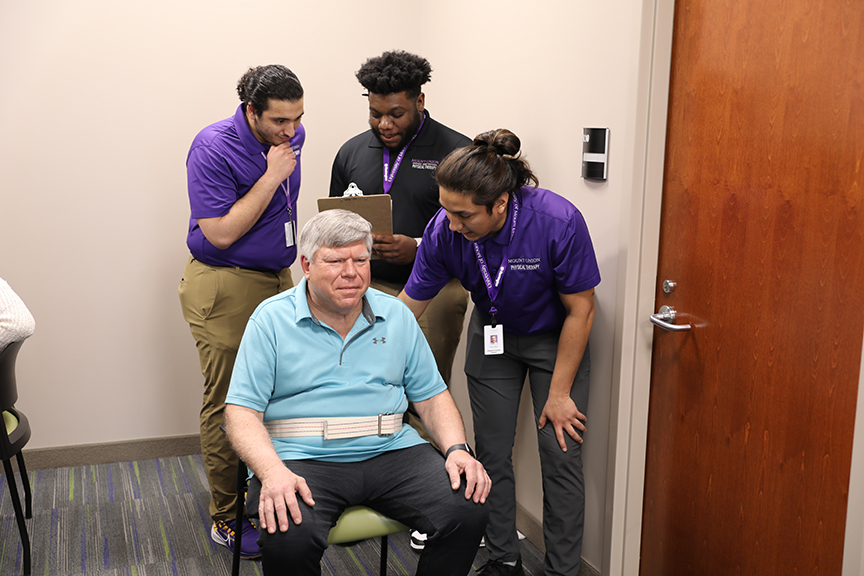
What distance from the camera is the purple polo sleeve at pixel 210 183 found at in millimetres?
2484

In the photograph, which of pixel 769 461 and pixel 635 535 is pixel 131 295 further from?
pixel 769 461

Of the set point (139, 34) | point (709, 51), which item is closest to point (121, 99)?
point (139, 34)

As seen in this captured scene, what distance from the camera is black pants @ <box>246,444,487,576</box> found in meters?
1.72

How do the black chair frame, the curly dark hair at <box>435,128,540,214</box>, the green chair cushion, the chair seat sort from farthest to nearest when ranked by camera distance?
the green chair cushion
the black chair frame
the curly dark hair at <box>435,128,540,214</box>
the chair seat

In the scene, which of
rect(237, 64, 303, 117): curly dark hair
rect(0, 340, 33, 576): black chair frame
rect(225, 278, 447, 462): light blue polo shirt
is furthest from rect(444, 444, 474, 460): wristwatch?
rect(0, 340, 33, 576): black chair frame

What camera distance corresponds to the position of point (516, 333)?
229 centimetres

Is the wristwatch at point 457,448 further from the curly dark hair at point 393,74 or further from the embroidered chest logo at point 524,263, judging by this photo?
the curly dark hair at point 393,74

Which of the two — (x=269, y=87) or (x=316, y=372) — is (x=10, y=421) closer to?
(x=316, y=372)

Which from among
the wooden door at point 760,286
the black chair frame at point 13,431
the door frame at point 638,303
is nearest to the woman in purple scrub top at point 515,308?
the door frame at point 638,303

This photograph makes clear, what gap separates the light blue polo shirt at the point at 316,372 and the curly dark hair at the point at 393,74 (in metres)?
0.90

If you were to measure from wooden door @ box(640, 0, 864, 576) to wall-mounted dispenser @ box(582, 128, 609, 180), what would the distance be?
0.18m

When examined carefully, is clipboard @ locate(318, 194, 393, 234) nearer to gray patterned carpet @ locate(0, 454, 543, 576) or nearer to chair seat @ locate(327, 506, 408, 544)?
chair seat @ locate(327, 506, 408, 544)

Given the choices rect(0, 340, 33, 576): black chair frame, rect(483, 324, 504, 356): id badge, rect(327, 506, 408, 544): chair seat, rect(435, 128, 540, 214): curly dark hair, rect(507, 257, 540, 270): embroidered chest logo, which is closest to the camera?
rect(327, 506, 408, 544): chair seat

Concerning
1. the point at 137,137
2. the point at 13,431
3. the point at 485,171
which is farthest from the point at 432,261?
the point at 137,137
